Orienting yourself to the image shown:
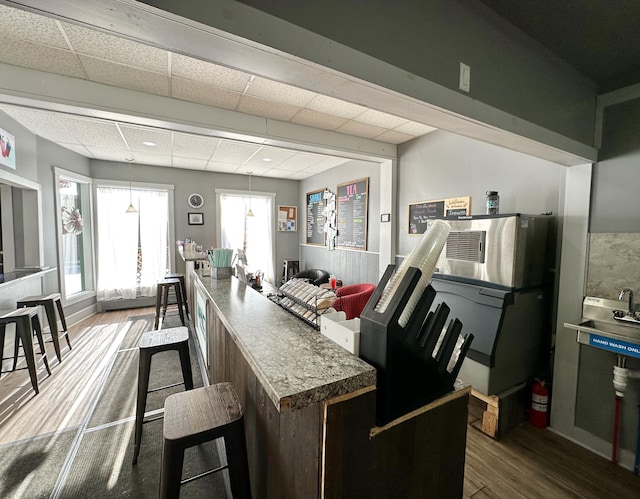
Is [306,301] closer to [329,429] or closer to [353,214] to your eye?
[329,429]

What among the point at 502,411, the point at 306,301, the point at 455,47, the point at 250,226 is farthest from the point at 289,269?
the point at 455,47

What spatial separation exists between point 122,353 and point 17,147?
106 inches

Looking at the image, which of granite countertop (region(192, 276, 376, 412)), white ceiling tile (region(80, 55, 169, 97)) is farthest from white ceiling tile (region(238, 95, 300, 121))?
granite countertop (region(192, 276, 376, 412))

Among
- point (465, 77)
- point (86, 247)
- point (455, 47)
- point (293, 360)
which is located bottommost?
point (293, 360)

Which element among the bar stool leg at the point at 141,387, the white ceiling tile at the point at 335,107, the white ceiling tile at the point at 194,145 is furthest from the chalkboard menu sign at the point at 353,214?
the bar stool leg at the point at 141,387

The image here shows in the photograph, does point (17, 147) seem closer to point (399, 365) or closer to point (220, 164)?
point (220, 164)

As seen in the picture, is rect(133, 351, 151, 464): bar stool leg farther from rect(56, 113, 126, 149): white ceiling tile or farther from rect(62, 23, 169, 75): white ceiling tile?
rect(56, 113, 126, 149): white ceiling tile

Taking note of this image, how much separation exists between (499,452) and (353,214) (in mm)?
3532

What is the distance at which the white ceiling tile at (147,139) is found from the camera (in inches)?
132

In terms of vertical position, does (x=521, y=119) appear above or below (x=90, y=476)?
above

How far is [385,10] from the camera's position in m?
1.06

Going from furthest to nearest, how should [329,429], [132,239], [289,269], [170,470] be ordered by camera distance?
[289,269] → [132,239] → [170,470] → [329,429]

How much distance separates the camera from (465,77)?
4.23 feet

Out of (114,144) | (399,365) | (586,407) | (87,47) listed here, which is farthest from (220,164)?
(586,407)
